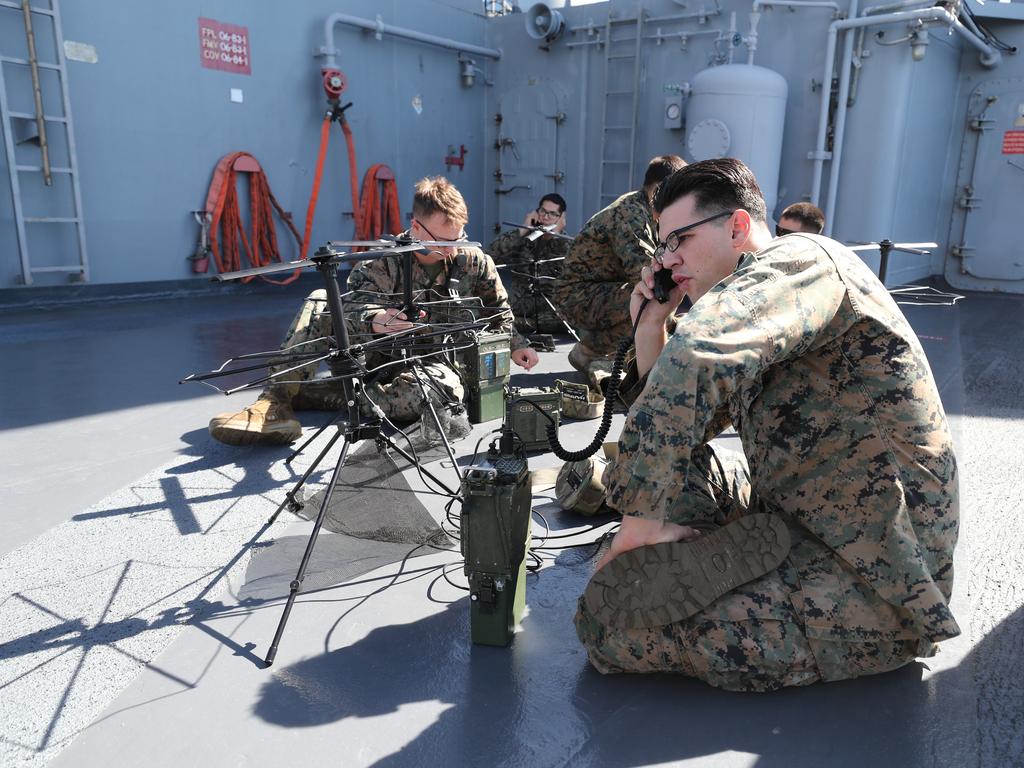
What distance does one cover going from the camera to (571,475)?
3137 mm

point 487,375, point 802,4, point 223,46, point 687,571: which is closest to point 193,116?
point 223,46

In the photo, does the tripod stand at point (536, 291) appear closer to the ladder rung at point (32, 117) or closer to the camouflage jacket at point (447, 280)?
the camouflage jacket at point (447, 280)

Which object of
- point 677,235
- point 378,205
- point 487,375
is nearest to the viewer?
point 677,235

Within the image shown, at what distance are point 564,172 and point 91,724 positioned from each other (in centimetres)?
1010

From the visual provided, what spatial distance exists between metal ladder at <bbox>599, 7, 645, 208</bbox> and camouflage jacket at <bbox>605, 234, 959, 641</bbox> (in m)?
8.75

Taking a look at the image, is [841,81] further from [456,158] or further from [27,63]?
[27,63]

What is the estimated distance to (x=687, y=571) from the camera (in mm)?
1857

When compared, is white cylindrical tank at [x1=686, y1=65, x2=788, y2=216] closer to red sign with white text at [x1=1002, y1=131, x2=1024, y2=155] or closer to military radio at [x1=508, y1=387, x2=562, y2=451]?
red sign with white text at [x1=1002, y1=131, x2=1024, y2=155]

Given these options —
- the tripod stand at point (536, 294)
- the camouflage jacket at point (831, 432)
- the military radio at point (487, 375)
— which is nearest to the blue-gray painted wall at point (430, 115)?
the tripod stand at point (536, 294)

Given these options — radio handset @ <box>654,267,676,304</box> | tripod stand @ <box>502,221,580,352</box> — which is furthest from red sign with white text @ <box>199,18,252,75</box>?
radio handset @ <box>654,267,676,304</box>

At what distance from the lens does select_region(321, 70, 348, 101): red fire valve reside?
889 centimetres

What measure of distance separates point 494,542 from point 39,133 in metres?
6.91

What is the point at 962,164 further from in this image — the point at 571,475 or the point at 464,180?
the point at 571,475

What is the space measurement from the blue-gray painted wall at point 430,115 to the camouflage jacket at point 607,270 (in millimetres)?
4738
